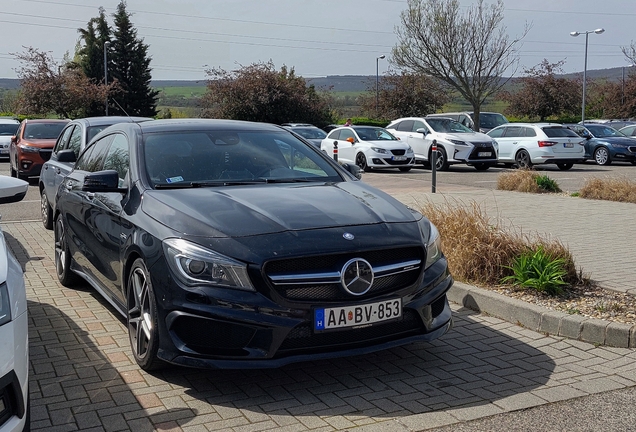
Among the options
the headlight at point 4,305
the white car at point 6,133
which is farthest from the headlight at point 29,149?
the headlight at point 4,305

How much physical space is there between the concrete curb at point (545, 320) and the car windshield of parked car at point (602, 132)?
23387 millimetres

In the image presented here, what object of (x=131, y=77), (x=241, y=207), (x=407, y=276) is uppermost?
(x=131, y=77)

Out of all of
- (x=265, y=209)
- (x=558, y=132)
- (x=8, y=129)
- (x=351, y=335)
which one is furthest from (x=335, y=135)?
(x=351, y=335)

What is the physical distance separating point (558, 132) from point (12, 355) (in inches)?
907

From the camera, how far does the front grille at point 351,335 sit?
14.5ft

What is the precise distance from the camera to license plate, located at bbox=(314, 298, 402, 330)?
174 inches

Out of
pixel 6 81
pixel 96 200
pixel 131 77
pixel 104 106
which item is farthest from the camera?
pixel 6 81

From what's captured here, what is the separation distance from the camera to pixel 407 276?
478 cm

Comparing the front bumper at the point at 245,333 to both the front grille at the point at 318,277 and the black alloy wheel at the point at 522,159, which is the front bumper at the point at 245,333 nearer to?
the front grille at the point at 318,277

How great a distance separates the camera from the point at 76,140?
11102 millimetres

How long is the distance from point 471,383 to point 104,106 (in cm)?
4935

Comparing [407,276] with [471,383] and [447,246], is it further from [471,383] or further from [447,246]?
[447,246]

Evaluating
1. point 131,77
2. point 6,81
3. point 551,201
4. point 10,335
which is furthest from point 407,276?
point 6,81

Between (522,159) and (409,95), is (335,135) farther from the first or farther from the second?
(409,95)
